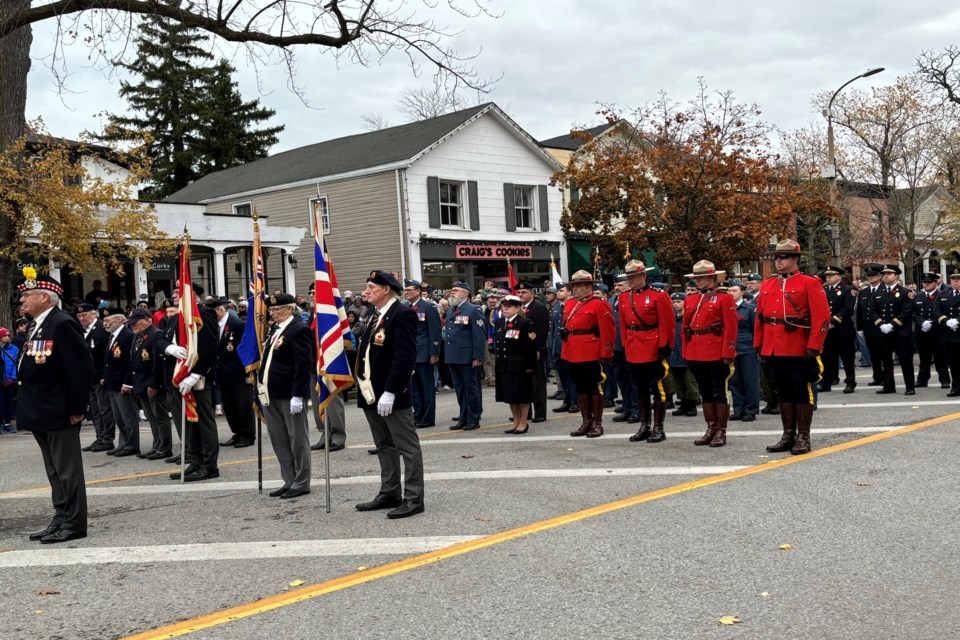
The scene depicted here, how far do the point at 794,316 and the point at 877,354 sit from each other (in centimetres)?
670

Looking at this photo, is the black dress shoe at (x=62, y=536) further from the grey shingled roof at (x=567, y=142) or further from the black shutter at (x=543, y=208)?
the grey shingled roof at (x=567, y=142)

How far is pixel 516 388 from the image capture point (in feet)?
39.0

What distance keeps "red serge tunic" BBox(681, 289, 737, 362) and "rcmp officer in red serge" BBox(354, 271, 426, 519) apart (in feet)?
13.9

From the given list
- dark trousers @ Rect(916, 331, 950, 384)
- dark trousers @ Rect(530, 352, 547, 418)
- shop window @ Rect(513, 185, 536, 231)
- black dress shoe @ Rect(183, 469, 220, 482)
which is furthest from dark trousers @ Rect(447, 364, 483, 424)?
shop window @ Rect(513, 185, 536, 231)

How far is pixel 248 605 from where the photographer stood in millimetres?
5105

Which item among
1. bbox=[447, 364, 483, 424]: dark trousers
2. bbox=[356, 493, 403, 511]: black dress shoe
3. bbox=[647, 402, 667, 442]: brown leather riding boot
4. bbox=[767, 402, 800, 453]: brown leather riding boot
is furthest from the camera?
bbox=[447, 364, 483, 424]: dark trousers

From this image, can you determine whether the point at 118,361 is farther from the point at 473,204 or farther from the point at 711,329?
the point at 473,204

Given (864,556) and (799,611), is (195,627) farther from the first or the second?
(864,556)

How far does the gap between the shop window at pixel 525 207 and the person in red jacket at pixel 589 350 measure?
22388 mm

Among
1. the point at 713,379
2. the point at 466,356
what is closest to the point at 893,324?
the point at 713,379

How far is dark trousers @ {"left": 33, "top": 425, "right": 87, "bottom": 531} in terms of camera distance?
698 centimetres

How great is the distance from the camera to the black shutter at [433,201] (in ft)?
100.0

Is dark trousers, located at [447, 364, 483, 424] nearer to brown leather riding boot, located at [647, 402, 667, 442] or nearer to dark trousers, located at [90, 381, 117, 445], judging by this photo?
brown leather riding boot, located at [647, 402, 667, 442]

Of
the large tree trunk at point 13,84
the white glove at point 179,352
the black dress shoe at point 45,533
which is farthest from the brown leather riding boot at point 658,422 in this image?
the large tree trunk at point 13,84
